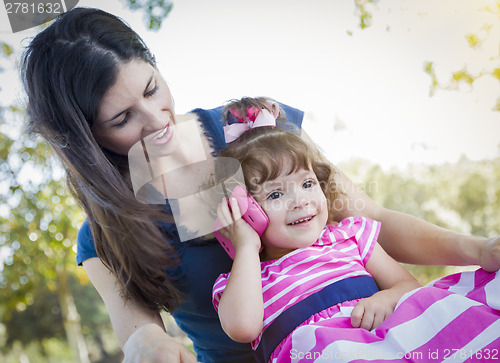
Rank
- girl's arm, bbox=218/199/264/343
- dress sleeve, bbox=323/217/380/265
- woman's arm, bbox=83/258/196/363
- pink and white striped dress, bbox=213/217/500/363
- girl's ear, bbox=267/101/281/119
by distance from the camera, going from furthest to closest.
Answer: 1. girl's ear, bbox=267/101/281/119
2. dress sleeve, bbox=323/217/380/265
3. girl's arm, bbox=218/199/264/343
4. woman's arm, bbox=83/258/196/363
5. pink and white striped dress, bbox=213/217/500/363

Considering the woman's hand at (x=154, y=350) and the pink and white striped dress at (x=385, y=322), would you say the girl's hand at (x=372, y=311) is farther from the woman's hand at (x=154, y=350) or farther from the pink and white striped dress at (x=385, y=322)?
the woman's hand at (x=154, y=350)

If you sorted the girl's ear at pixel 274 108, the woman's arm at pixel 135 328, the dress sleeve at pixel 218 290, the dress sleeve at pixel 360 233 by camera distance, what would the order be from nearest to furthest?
the woman's arm at pixel 135 328
the dress sleeve at pixel 218 290
the dress sleeve at pixel 360 233
the girl's ear at pixel 274 108

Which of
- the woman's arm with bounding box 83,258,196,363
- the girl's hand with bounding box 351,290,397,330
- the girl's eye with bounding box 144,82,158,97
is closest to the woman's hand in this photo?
the woman's arm with bounding box 83,258,196,363

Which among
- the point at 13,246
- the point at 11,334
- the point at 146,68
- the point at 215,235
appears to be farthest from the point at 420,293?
the point at 11,334

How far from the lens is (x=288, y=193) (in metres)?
1.33

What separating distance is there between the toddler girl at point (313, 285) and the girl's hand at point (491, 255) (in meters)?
0.03

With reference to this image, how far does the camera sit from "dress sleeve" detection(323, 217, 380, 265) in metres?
1.38

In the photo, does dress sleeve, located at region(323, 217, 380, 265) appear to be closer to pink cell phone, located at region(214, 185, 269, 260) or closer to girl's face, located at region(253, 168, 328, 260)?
girl's face, located at region(253, 168, 328, 260)

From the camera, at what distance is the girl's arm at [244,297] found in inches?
45.4

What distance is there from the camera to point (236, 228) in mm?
1324

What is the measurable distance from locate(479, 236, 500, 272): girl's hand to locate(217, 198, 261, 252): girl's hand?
62cm

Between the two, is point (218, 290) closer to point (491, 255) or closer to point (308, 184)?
point (308, 184)

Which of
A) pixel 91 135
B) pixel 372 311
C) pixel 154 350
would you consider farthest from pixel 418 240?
pixel 91 135

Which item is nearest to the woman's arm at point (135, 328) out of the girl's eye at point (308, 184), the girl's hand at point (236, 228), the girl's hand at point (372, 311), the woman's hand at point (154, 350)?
the woman's hand at point (154, 350)
